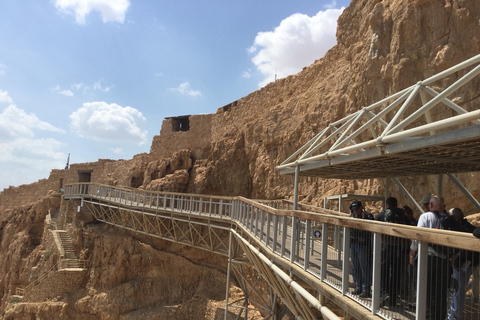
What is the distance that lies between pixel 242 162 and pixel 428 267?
16119 mm

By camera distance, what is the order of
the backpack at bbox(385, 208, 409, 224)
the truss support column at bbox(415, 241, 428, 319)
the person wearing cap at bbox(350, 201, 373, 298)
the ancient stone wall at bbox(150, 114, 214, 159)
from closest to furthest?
the truss support column at bbox(415, 241, 428, 319)
the person wearing cap at bbox(350, 201, 373, 298)
the backpack at bbox(385, 208, 409, 224)
the ancient stone wall at bbox(150, 114, 214, 159)

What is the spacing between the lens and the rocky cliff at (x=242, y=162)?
34.0 ft

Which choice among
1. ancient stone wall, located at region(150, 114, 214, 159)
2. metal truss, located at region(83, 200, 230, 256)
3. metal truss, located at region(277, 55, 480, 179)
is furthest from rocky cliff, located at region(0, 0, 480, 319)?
metal truss, located at region(277, 55, 480, 179)

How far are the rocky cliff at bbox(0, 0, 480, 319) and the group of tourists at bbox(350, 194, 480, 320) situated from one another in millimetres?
5577

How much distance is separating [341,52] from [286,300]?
10667 millimetres

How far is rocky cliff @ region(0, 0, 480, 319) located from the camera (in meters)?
10.4

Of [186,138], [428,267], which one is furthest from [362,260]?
[186,138]

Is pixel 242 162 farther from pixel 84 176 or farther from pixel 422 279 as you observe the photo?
pixel 422 279

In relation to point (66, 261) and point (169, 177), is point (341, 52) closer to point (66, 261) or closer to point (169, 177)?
point (169, 177)

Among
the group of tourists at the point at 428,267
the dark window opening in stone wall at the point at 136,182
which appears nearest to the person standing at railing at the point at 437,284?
the group of tourists at the point at 428,267

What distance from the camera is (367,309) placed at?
3758mm

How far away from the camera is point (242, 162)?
1931 centimetres

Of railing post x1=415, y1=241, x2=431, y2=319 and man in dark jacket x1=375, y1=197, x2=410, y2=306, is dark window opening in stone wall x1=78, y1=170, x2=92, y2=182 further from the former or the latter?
railing post x1=415, y1=241, x2=431, y2=319

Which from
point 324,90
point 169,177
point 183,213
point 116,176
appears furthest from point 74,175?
point 324,90
